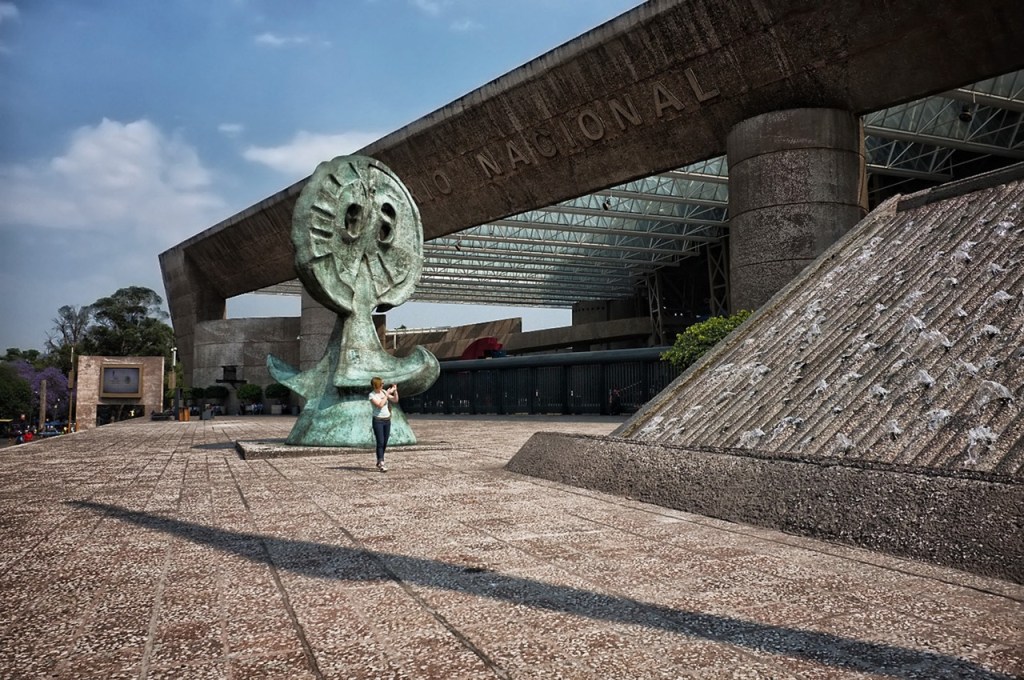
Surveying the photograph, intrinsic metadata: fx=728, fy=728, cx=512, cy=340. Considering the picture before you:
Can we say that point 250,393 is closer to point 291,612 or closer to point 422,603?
point 291,612

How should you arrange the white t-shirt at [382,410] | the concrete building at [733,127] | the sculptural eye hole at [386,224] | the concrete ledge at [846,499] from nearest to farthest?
the concrete ledge at [846,499]
the white t-shirt at [382,410]
the sculptural eye hole at [386,224]
the concrete building at [733,127]

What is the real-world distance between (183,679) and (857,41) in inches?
686

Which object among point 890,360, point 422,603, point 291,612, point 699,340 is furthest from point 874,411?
point 699,340

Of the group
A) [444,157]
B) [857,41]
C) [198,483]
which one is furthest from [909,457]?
[444,157]

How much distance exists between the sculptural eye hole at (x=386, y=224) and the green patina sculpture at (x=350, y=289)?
0.06ft

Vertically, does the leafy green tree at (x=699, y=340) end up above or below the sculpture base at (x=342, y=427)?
above

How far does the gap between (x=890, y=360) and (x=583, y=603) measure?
4.25 m

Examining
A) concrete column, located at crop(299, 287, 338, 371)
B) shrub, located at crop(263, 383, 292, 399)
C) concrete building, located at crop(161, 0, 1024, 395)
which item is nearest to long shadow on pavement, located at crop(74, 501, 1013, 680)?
concrete building, located at crop(161, 0, 1024, 395)

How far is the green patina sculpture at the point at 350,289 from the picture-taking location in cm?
1181

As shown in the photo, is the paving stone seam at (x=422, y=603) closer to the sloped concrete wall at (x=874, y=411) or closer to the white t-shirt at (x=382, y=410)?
the sloped concrete wall at (x=874, y=411)

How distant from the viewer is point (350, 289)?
12.3 meters

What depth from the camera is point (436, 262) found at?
4997 centimetres

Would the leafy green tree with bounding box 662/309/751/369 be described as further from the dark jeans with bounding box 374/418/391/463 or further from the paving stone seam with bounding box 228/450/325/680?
the paving stone seam with bounding box 228/450/325/680

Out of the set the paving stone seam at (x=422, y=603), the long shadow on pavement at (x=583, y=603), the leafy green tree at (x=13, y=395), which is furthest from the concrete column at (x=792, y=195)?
the leafy green tree at (x=13, y=395)
